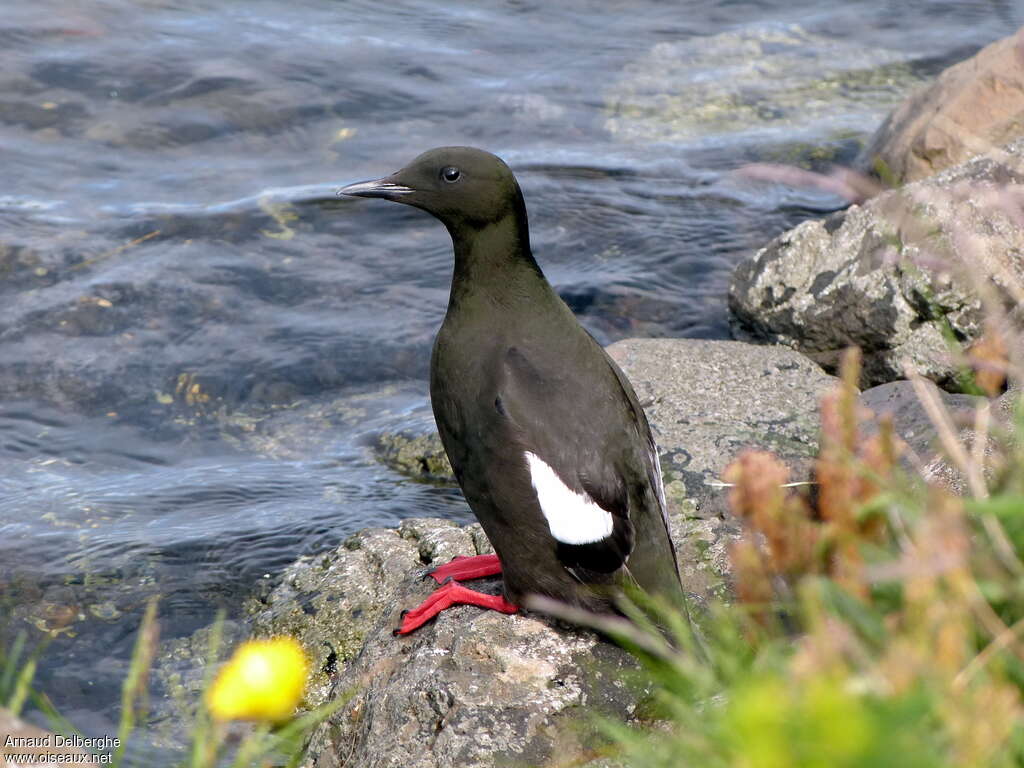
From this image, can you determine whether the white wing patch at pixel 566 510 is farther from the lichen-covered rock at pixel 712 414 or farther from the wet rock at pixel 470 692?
the lichen-covered rock at pixel 712 414

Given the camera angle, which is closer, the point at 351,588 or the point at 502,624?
the point at 502,624

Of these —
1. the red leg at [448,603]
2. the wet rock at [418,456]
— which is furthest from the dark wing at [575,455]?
the wet rock at [418,456]

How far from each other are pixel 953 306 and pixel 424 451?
9.06 ft

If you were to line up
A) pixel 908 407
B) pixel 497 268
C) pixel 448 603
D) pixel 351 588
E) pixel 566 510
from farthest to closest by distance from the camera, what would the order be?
pixel 908 407
pixel 351 588
pixel 497 268
pixel 448 603
pixel 566 510

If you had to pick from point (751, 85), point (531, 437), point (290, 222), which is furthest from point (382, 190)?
point (751, 85)

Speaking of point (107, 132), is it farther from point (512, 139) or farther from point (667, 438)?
point (667, 438)

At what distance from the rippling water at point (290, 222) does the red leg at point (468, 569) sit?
1500mm

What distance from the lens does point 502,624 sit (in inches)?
151

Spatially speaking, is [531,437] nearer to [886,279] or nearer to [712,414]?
[712,414]

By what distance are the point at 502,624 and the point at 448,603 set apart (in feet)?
0.68

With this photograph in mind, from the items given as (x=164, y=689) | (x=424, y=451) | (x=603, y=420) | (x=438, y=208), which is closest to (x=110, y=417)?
(x=424, y=451)

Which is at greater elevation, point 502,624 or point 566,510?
point 566,510

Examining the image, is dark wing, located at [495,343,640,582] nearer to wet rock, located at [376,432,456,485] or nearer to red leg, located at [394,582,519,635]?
red leg, located at [394,582,519,635]

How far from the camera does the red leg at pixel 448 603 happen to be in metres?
3.92
